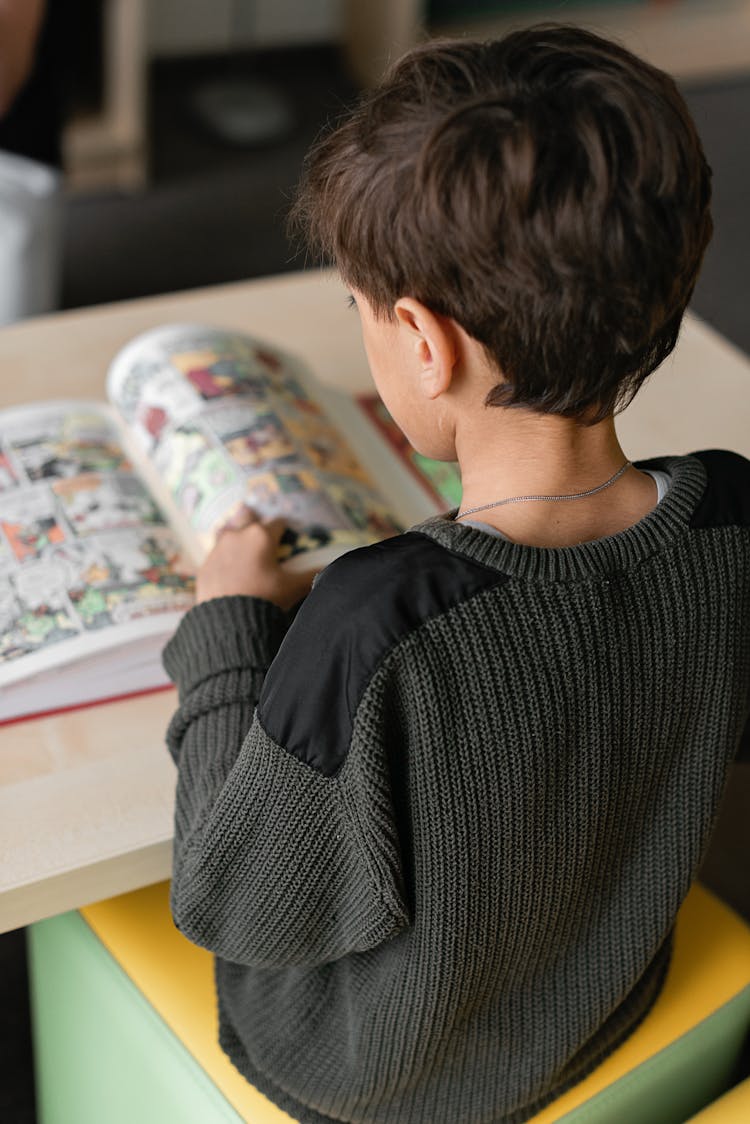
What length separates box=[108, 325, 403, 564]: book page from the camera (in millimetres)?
974

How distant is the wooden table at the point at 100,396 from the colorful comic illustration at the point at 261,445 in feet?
0.65

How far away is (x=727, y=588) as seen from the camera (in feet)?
2.26

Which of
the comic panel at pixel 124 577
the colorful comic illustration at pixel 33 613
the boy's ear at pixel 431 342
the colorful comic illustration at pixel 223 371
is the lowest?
the colorful comic illustration at pixel 33 613

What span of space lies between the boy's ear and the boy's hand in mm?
274

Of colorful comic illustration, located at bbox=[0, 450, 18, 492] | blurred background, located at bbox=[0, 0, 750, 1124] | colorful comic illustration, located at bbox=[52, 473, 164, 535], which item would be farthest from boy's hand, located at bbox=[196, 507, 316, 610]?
blurred background, located at bbox=[0, 0, 750, 1124]

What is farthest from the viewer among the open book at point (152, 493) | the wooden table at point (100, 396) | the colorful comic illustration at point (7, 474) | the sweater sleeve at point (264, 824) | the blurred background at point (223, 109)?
the blurred background at point (223, 109)

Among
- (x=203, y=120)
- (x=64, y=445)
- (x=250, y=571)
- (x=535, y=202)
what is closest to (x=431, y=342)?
(x=535, y=202)

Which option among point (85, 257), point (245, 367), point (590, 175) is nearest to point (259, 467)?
point (245, 367)

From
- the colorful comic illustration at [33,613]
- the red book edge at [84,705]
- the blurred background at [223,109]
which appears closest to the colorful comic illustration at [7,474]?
the colorful comic illustration at [33,613]

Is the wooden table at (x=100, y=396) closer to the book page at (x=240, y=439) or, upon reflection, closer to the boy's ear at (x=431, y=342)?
the book page at (x=240, y=439)

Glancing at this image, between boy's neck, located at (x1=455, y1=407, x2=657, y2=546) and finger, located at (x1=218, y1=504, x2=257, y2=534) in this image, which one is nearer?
boy's neck, located at (x1=455, y1=407, x2=657, y2=546)

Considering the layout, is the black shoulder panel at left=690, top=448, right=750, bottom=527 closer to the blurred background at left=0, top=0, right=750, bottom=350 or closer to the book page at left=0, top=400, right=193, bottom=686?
the book page at left=0, top=400, right=193, bottom=686

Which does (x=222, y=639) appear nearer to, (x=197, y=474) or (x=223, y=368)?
(x=197, y=474)

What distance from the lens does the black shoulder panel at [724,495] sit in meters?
0.68
